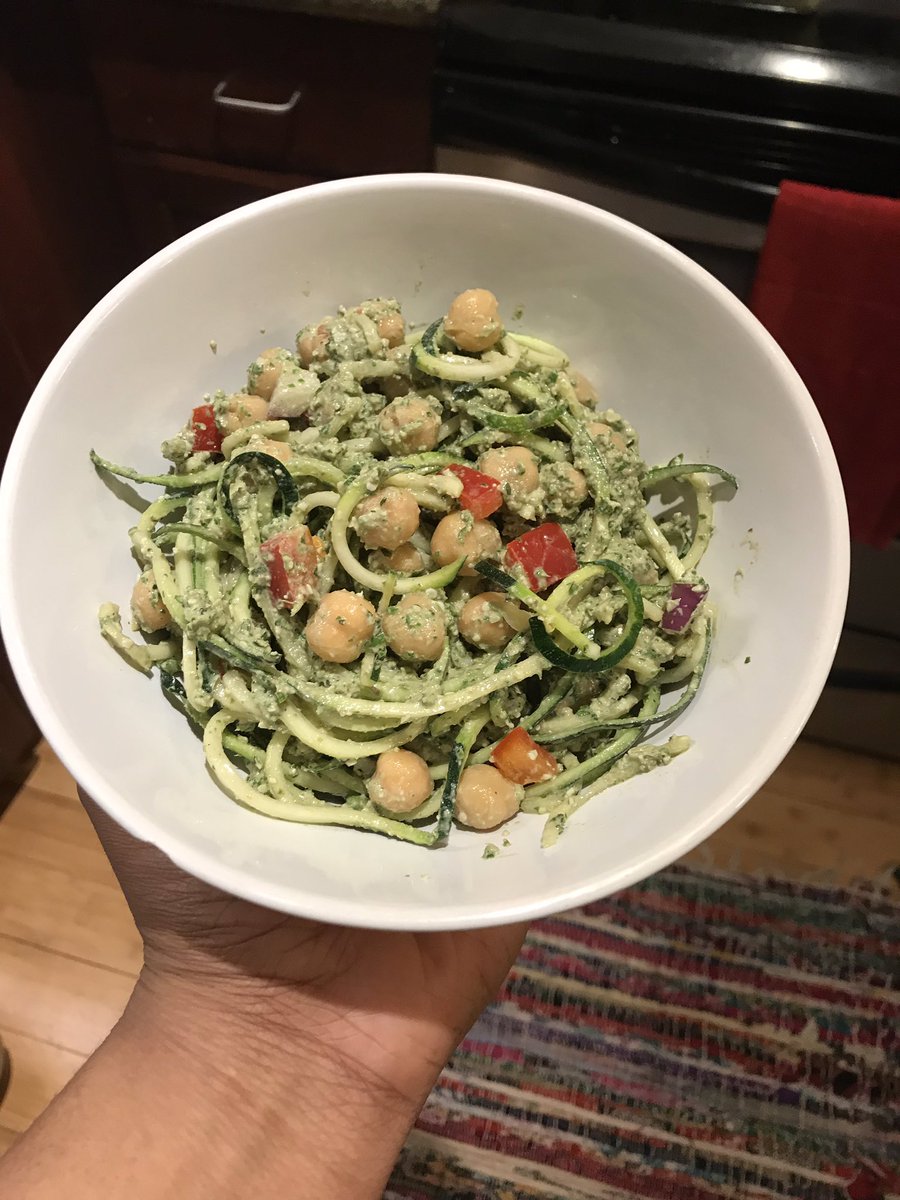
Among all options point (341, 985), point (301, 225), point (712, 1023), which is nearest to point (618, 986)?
point (712, 1023)

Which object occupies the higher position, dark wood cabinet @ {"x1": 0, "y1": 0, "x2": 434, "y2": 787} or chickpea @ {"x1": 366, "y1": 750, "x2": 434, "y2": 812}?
dark wood cabinet @ {"x1": 0, "y1": 0, "x2": 434, "y2": 787}

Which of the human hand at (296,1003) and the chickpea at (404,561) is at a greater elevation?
the chickpea at (404,561)

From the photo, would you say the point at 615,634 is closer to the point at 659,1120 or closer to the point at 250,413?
the point at 250,413

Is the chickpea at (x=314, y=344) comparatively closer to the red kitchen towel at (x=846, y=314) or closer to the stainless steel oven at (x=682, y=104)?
the stainless steel oven at (x=682, y=104)

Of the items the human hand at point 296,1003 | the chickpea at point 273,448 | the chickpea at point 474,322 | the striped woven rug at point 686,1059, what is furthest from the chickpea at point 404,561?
the striped woven rug at point 686,1059

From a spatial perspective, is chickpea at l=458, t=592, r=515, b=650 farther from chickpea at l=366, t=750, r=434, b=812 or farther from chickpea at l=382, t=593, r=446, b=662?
chickpea at l=366, t=750, r=434, b=812

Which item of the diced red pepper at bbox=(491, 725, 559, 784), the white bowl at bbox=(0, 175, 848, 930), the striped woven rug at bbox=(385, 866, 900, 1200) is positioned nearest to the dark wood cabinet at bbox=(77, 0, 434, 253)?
the white bowl at bbox=(0, 175, 848, 930)
